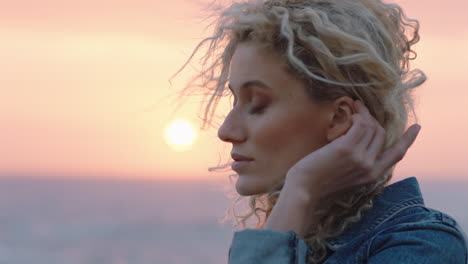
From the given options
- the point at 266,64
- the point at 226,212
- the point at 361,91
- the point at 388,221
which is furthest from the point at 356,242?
the point at 226,212

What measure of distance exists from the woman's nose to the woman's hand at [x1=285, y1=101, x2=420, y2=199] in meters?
0.22

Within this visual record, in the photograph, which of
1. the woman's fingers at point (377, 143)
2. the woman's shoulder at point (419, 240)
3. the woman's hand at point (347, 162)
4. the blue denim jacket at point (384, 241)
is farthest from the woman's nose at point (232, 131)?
the woman's shoulder at point (419, 240)

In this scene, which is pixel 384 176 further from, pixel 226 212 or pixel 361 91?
pixel 226 212

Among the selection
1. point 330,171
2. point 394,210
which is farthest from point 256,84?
point 394,210

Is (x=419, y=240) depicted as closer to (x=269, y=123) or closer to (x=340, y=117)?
(x=340, y=117)

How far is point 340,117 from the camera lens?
107 inches

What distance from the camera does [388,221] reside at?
2.64 m

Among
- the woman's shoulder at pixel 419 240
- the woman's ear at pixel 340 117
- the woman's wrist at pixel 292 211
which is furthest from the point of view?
the woman's ear at pixel 340 117

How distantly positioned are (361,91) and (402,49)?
1.07ft

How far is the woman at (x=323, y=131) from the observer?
2.60 metres

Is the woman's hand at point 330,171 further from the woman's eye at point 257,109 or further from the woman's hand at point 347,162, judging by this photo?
the woman's eye at point 257,109

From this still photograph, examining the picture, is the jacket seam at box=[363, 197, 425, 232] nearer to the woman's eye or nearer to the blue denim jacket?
the blue denim jacket

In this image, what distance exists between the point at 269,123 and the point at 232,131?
141 millimetres

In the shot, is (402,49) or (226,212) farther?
(226,212)
